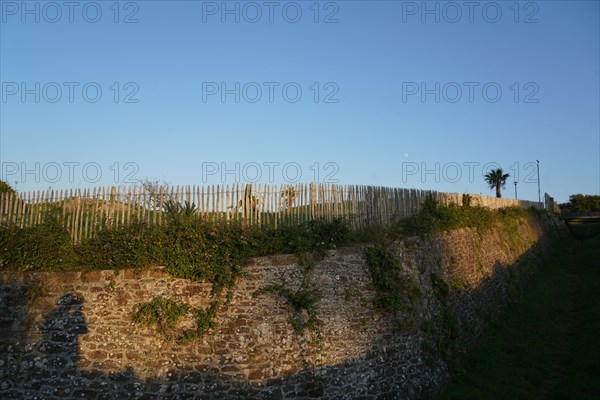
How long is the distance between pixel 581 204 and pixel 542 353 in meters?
69.9

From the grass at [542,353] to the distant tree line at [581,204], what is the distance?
57374mm

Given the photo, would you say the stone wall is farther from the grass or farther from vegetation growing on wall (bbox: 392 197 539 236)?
vegetation growing on wall (bbox: 392 197 539 236)

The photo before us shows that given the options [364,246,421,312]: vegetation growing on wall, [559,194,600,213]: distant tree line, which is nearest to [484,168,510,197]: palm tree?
[559,194,600,213]: distant tree line

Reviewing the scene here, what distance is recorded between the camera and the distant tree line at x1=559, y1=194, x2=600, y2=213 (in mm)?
69438

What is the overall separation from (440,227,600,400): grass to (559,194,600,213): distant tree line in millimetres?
57374

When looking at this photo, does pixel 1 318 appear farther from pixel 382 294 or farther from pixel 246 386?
pixel 382 294

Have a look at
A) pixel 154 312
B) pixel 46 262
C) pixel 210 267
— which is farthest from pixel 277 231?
pixel 46 262

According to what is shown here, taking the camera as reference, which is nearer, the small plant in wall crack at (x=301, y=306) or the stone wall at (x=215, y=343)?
the stone wall at (x=215, y=343)

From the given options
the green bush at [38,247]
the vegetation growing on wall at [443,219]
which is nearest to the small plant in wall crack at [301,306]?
the vegetation growing on wall at [443,219]

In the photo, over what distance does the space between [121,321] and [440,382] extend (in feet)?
28.8

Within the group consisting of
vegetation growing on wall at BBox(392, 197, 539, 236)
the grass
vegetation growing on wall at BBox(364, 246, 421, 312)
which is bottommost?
the grass

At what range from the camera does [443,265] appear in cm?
1475

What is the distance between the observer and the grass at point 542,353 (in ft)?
37.6

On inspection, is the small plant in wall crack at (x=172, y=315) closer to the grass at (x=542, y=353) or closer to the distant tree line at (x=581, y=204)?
the grass at (x=542, y=353)
